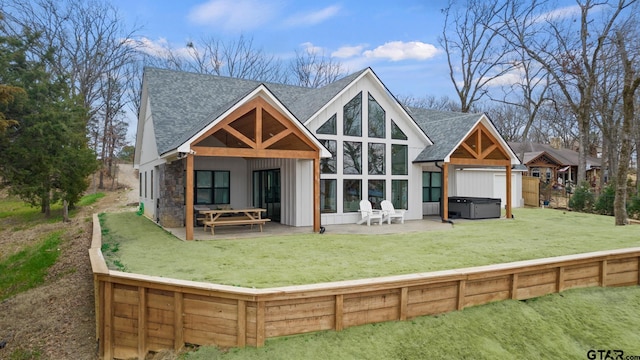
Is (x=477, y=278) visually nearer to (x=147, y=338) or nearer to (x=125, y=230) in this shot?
(x=147, y=338)

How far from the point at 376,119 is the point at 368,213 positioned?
3379 mm

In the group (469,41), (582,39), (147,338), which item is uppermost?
(469,41)

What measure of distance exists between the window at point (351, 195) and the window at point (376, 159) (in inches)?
29.1

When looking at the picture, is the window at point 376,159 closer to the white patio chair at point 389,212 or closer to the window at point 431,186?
the white patio chair at point 389,212

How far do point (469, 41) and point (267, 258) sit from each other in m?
27.4

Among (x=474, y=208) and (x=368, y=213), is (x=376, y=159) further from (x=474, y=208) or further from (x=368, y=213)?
Result: (x=474, y=208)

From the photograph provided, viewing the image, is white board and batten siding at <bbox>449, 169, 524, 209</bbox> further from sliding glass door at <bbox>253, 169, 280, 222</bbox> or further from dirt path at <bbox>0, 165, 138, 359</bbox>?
dirt path at <bbox>0, 165, 138, 359</bbox>

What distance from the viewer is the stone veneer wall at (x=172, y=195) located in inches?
452

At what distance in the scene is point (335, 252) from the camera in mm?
7723

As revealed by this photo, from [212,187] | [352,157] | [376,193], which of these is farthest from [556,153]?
[212,187]

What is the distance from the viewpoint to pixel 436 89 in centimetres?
3834

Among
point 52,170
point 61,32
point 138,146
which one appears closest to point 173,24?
point 61,32

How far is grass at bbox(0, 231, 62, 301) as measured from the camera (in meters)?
8.57

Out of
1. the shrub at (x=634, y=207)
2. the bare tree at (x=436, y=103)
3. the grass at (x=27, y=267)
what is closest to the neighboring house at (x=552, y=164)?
the bare tree at (x=436, y=103)
